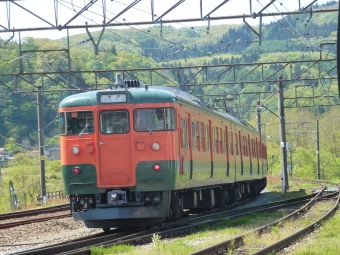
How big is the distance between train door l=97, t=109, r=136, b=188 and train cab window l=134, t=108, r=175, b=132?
180 millimetres

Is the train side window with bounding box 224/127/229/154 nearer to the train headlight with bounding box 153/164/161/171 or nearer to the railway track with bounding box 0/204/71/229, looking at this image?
the railway track with bounding box 0/204/71/229

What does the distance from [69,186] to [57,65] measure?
52.2 metres

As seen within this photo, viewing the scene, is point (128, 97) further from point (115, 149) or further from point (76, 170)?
point (76, 170)

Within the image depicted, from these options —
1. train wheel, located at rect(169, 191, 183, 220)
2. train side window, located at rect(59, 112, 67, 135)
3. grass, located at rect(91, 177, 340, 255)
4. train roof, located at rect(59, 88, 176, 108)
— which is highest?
train roof, located at rect(59, 88, 176, 108)

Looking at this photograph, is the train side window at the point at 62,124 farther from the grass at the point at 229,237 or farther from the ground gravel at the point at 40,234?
the grass at the point at 229,237

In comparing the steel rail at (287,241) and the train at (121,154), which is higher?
the train at (121,154)

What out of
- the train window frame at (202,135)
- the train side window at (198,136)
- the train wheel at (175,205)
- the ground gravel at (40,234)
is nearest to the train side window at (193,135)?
the train side window at (198,136)

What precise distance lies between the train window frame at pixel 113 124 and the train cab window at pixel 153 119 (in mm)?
183

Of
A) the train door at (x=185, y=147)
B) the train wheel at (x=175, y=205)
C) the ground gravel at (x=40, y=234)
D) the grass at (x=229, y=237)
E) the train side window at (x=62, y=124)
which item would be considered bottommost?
the ground gravel at (x=40, y=234)

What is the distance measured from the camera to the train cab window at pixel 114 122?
15.0 metres

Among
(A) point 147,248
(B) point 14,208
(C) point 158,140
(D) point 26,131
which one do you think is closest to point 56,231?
(C) point 158,140

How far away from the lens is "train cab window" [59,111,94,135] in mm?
15008

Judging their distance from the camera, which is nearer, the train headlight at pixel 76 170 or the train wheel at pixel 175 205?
the train headlight at pixel 76 170

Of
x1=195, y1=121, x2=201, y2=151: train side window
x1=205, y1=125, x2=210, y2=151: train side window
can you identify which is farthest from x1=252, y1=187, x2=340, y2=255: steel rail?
x1=205, y1=125, x2=210, y2=151: train side window
